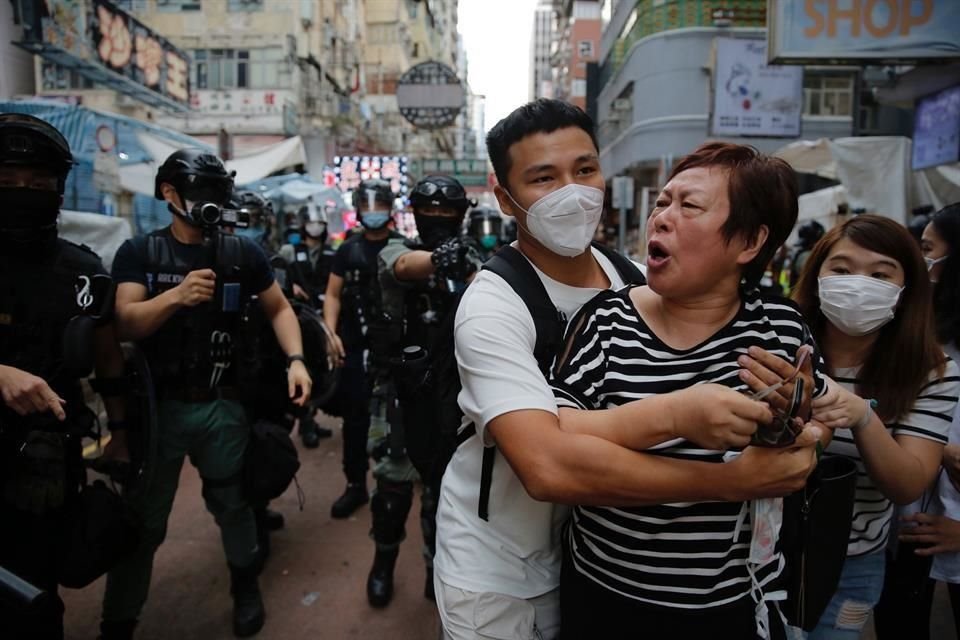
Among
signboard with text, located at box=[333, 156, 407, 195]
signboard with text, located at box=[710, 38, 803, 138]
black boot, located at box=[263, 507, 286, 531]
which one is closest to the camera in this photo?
black boot, located at box=[263, 507, 286, 531]

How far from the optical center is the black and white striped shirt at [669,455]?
4.26 ft

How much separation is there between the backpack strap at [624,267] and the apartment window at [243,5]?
25057 mm

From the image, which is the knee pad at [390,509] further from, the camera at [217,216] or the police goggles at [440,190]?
the police goggles at [440,190]

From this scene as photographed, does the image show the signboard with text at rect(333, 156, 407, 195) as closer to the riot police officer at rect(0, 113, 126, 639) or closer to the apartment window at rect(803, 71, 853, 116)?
the apartment window at rect(803, 71, 853, 116)

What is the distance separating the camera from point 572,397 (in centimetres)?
134

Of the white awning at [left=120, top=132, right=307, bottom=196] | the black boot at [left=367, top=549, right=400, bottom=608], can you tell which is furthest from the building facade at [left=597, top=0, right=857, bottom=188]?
the black boot at [left=367, top=549, right=400, bottom=608]

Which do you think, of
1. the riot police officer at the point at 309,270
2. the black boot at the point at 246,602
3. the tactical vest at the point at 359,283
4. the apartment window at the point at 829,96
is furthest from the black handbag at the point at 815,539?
the apartment window at the point at 829,96

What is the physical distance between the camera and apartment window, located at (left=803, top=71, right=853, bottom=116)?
794 inches

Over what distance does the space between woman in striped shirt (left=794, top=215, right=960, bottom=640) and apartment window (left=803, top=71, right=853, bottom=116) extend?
21553mm

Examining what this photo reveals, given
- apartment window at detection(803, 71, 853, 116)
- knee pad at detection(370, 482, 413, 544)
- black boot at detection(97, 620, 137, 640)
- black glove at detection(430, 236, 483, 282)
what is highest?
apartment window at detection(803, 71, 853, 116)

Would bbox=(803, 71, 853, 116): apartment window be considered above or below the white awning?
above

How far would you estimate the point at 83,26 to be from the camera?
10.5m

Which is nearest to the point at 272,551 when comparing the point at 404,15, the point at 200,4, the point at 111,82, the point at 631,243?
the point at 111,82

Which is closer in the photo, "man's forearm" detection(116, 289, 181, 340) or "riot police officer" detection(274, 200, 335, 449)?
"man's forearm" detection(116, 289, 181, 340)
